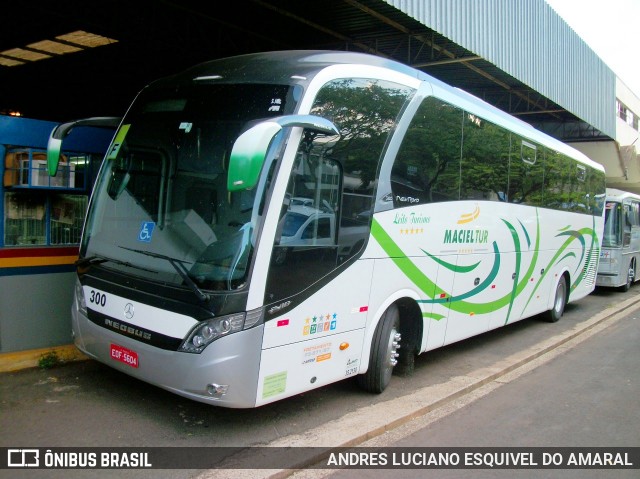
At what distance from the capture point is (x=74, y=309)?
5391 millimetres

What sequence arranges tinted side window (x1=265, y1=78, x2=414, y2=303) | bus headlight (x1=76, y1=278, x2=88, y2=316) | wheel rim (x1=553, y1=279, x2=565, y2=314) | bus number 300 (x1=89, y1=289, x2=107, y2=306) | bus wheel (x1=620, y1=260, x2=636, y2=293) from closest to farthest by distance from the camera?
1. tinted side window (x1=265, y1=78, x2=414, y2=303)
2. bus number 300 (x1=89, y1=289, x2=107, y2=306)
3. bus headlight (x1=76, y1=278, x2=88, y2=316)
4. wheel rim (x1=553, y1=279, x2=565, y2=314)
5. bus wheel (x1=620, y1=260, x2=636, y2=293)

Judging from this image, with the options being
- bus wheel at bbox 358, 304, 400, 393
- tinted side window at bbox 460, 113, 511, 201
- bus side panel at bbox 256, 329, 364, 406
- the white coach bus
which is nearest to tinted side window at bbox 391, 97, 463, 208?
the white coach bus

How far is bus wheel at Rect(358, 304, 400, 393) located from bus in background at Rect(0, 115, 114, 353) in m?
3.65

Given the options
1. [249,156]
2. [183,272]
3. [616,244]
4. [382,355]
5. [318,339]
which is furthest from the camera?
[616,244]

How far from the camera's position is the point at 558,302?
11391mm

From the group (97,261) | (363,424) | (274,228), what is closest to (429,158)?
(274,228)

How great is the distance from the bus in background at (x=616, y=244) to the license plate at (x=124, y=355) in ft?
48.7

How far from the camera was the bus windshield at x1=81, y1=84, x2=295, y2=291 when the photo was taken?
4.39 m

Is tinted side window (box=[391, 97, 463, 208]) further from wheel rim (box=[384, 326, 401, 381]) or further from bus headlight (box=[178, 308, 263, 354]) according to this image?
bus headlight (box=[178, 308, 263, 354])

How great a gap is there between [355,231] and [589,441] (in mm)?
2937

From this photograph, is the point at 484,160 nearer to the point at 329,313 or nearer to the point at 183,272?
the point at 329,313

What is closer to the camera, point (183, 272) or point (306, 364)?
point (183, 272)

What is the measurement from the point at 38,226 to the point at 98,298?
6.35 feet

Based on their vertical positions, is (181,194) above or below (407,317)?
above
